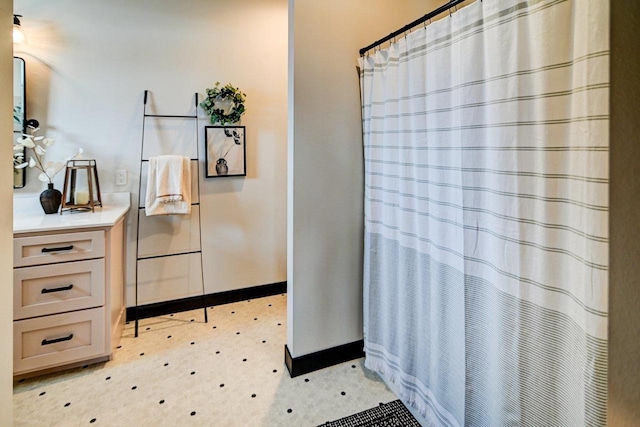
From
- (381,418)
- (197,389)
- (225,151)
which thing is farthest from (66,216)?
(381,418)

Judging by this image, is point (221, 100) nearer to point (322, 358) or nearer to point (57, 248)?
point (57, 248)

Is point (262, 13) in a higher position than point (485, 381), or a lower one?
higher

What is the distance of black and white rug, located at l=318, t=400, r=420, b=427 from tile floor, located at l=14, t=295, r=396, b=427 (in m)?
0.04

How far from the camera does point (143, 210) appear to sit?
2.57 metres

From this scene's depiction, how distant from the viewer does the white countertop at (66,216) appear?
1.84m

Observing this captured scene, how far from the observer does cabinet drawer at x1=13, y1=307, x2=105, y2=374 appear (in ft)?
5.99

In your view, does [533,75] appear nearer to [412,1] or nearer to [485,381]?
[485,381]

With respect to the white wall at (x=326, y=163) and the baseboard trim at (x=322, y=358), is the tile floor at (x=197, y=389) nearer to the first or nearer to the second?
the baseboard trim at (x=322, y=358)

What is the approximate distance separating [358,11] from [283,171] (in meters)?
1.45

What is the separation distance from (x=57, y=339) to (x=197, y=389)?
2.86 ft

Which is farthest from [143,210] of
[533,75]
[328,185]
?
[533,75]

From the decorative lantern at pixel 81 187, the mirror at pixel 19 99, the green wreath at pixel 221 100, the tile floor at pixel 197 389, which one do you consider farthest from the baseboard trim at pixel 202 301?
the green wreath at pixel 221 100

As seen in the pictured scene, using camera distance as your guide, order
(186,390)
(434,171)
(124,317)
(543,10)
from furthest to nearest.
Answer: (124,317)
(186,390)
(434,171)
(543,10)

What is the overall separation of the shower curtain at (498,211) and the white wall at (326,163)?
211 millimetres
